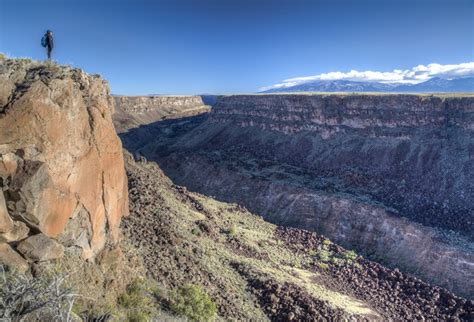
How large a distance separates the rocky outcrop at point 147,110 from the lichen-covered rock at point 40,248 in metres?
81.0

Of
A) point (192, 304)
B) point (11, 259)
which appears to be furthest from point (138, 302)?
point (11, 259)

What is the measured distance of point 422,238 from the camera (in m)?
33.1

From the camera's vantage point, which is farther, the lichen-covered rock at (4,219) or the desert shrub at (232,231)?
the desert shrub at (232,231)

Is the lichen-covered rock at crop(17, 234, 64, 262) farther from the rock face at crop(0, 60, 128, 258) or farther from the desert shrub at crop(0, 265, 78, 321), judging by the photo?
the desert shrub at crop(0, 265, 78, 321)

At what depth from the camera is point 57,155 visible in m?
13.0

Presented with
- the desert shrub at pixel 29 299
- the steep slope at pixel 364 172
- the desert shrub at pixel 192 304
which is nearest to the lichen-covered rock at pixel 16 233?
the desert shrub at pixel 29 299

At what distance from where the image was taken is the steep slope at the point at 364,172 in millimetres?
33812

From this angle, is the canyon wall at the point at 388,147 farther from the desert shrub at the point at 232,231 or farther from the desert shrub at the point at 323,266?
the desert shrub at the point at 232,231

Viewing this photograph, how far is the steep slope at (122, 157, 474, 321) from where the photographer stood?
20.9m

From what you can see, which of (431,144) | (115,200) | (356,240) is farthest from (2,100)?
(431,144)

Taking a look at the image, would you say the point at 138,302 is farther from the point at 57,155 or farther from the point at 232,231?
the point at 232,231

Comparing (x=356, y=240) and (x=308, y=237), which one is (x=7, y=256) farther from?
(x=356, y=240)

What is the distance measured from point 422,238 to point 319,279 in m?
11.8

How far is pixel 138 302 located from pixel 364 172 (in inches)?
1540
